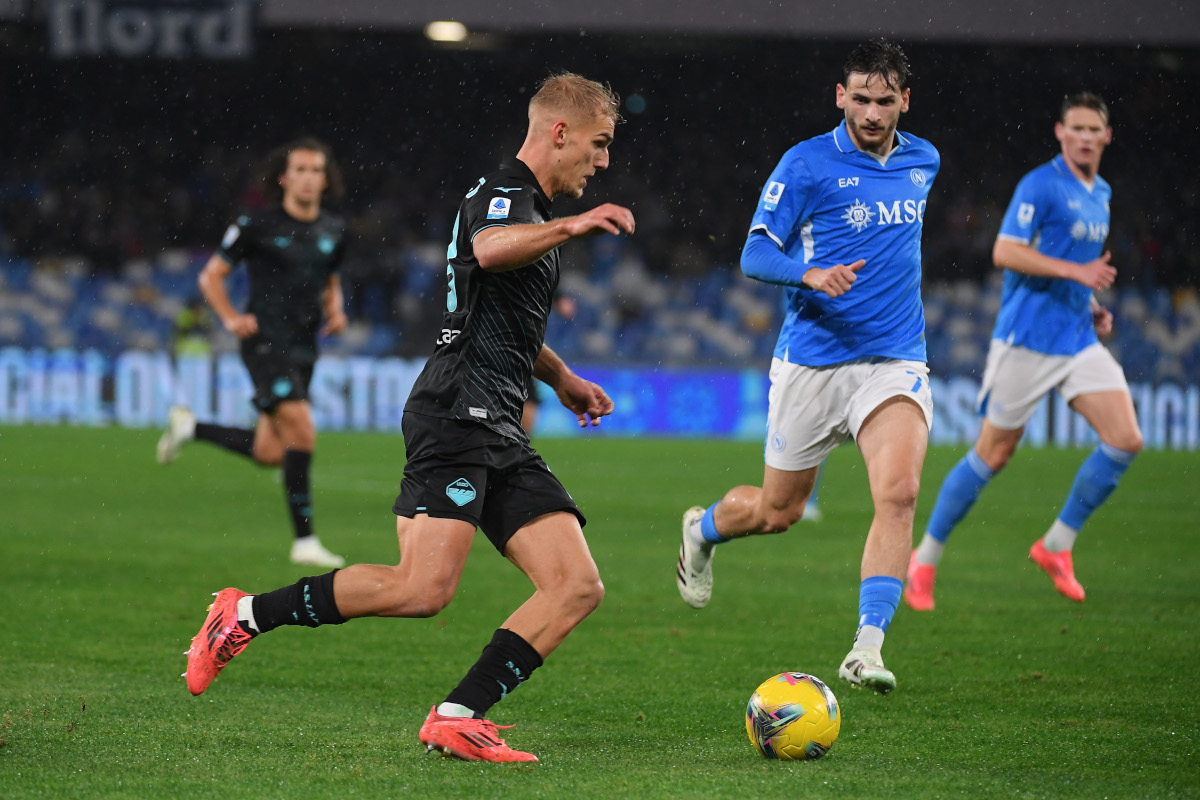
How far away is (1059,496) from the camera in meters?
12.5

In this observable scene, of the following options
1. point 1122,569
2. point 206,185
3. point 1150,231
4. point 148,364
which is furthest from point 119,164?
point 1122,569

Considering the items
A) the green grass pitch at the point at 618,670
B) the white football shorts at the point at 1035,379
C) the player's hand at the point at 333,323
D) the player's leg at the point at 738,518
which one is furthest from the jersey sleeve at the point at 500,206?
the player's hand at the point at 333,323

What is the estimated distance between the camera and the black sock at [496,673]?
385cm

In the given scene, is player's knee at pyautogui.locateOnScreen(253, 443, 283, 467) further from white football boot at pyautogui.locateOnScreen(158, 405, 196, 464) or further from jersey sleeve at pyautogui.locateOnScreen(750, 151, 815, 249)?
jersey sleeve at pyautogui.locateOnScreen(750, 151, 815, 249)

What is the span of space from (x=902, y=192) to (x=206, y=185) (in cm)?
2301

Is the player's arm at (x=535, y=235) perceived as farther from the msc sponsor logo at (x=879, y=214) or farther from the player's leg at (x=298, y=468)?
the player's leg at (x=298, y=468)

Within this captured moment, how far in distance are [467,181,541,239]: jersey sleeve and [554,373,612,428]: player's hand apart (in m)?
0.68

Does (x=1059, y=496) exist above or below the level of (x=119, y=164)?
below

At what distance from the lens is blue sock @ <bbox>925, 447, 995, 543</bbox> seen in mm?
6805

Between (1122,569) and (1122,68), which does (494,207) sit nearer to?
(1122,569)

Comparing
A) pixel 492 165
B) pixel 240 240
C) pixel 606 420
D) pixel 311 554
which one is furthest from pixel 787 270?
pixel 492 165

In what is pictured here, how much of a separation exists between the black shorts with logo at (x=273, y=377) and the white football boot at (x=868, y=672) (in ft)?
15.0

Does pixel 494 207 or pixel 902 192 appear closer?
pixel 494 207

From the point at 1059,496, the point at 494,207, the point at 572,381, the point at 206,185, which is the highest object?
the point at 206,185
